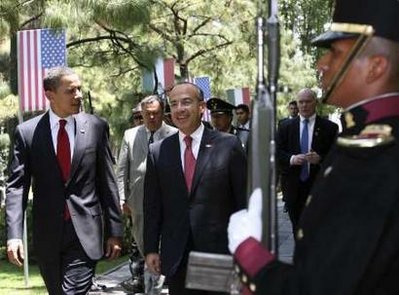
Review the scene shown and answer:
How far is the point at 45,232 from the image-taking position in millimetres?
4664

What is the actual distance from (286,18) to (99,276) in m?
8.69

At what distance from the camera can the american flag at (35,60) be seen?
8344 millimetres

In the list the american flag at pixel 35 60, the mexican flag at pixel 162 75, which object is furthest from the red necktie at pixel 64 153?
the mexican flag at pixel 162 75

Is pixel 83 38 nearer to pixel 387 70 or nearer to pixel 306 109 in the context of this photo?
pixel 306 109

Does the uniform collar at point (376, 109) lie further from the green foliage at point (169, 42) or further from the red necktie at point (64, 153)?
the green foliage at point (169, 42)

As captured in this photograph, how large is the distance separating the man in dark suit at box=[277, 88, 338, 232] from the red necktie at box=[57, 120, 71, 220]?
10.3 ft

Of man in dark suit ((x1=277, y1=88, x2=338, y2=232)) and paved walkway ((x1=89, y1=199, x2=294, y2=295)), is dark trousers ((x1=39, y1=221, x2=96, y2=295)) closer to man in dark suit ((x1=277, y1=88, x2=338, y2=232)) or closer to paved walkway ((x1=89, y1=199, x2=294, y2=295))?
paved walkway ((x1=89, y1=199, x2=294, y2=295))

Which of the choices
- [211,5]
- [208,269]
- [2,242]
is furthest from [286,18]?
[208,269]

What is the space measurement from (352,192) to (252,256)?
363 mm

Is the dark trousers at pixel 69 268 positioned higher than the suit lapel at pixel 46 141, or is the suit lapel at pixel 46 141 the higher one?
the suit lapel at pixel 46 141

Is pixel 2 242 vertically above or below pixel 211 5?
below

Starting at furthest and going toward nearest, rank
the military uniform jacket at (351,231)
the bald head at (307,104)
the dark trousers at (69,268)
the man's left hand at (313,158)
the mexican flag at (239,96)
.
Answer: the mexican flag at (239,96) < the bald head at (307,104) < the man's left hand at (313,158) < the dark trousers at (69,268) < the military uniform jacket at (351,231)

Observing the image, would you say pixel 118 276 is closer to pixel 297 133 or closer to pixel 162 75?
pixel 297 133

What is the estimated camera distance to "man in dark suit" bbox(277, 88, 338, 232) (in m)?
7.54
